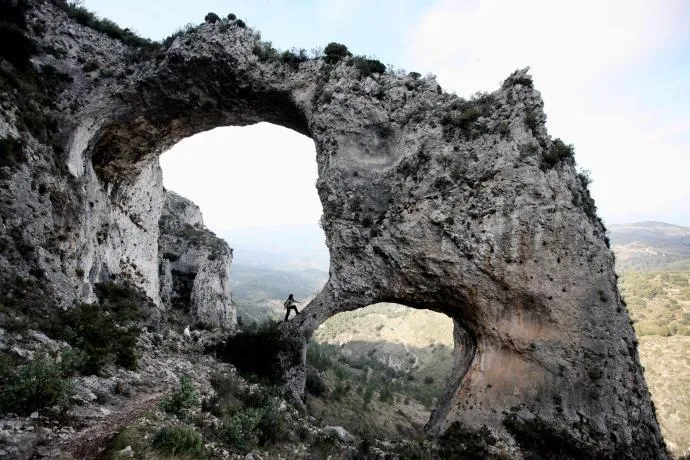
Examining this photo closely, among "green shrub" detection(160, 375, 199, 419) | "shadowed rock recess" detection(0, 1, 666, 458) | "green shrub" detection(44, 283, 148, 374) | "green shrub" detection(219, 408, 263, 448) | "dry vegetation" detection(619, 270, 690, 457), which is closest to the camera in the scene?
"green shrub" detection(219, 408, 263, 448)

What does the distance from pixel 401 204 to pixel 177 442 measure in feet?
41.6

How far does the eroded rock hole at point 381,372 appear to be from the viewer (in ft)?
68.3

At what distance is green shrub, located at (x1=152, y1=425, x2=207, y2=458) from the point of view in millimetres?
5832

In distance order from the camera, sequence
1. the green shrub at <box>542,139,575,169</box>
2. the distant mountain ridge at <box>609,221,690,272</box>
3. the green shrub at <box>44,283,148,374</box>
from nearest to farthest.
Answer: the green shrub at <box>44,283,148,374</box>
the green shrub at <box>542,139,575,169</box>
the distant mountain ridge at <box>609,221,690,272</box>

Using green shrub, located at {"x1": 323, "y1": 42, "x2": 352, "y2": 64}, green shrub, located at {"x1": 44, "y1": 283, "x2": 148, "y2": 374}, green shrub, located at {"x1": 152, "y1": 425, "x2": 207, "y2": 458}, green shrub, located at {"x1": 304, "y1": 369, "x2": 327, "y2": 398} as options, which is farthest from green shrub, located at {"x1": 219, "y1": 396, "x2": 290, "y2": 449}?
green shrub, located at {"x1": 323, "y1": 42, "x2": 352, "y2": 64}

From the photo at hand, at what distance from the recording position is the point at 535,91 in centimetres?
1683

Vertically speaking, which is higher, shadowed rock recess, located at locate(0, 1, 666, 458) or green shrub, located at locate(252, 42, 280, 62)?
green shrub, located at locate(252, 42, 280, 62)

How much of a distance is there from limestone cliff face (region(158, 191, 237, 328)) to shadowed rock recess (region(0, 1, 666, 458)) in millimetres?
11220

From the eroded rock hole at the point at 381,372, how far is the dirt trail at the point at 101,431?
355 inches

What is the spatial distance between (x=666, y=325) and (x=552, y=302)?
103ft

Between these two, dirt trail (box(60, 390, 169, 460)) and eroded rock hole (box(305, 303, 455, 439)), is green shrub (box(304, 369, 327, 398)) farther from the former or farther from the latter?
dirt trail (box(60, 390, 169, 460))

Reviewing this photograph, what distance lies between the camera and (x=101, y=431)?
5.99 metres

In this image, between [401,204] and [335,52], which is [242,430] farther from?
[335,52]

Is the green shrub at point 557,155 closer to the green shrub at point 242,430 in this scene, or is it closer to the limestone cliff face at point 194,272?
the green shrub at point 242,430
